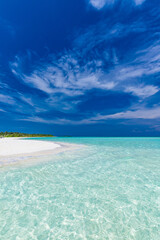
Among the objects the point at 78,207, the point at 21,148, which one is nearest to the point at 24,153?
the point at 21,148

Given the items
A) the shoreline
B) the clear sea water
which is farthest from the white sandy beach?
the clear sea water

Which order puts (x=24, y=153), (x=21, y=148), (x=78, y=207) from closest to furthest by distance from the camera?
(x=78, y=207)
(x=24, y=153)
(x=21, y=148)

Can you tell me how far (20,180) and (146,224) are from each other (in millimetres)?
6600

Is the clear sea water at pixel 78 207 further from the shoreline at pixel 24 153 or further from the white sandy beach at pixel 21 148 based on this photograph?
the white sandy beach at pixel 21 148

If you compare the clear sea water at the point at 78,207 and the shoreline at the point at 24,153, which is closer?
the clear sea water at the point at 78,207

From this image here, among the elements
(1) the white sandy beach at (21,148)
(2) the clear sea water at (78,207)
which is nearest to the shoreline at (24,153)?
(1) the white sandy beach at (21,148)

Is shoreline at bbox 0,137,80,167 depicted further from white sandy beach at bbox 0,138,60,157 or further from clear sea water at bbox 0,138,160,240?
clear sea water at bbox 0,138,160,240

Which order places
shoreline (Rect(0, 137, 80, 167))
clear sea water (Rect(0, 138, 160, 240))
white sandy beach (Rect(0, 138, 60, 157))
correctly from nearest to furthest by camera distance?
1. clear sea water (Rect(0, 138, 160, 240))
2. shoreline (Rect(0, 137, 80, 167))
3. white sandy beach (Rect(0, 138, 60, 157))

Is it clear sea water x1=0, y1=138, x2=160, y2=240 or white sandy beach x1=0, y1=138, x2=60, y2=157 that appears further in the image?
white sandy beach x1=0, y1=138, x2=60, y2=157

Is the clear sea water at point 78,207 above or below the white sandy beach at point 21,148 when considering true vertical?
below

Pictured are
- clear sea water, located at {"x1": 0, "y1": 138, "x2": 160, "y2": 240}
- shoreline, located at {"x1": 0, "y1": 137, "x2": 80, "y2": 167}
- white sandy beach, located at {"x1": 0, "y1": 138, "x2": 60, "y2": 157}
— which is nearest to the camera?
clear sea water, located at {"x1": 0, "y1": 138, "x2": 160, "y2": 240}

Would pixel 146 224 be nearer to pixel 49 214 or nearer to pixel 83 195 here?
pixel 83 195

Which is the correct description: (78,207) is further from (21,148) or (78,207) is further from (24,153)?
(21,148)

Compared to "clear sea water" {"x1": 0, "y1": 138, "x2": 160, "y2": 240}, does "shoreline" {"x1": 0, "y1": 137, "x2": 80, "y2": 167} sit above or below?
above
